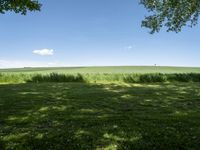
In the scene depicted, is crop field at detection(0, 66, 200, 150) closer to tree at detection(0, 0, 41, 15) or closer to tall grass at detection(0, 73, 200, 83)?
tree at detection(0, 0, 41, 15)

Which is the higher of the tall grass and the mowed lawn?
the tall grass

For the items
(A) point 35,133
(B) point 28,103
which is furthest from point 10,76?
(A) point 35,133

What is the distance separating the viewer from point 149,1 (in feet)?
101

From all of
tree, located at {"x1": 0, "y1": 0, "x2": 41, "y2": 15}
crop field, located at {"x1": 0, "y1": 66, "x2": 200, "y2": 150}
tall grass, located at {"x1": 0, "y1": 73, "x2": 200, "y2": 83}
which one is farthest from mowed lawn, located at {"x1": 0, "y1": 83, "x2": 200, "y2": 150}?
tall grass, located at {"x1": 0, "y1": 73, "x2": 200, "y2": 83}

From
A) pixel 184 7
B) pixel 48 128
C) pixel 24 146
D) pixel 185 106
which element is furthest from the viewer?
pixel 184 7

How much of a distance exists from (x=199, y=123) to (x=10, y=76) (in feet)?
104

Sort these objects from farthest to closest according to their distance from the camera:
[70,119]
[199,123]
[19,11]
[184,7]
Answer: [184,7] < [19,11] < [70,119] < [199,123]

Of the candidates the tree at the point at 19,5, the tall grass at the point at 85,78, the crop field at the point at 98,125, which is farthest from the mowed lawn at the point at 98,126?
the tall grass at the point at 85,78

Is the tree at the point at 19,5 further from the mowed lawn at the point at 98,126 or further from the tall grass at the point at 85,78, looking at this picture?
the tall grass at the point at 85,78

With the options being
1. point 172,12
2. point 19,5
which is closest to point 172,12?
point 172,12

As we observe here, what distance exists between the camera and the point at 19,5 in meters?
20.8

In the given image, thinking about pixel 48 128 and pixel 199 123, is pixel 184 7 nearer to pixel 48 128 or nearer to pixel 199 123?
pixel 199 123

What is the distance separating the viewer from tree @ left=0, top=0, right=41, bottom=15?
808 inches

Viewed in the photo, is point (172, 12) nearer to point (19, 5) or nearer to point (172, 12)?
point (172, 12)
